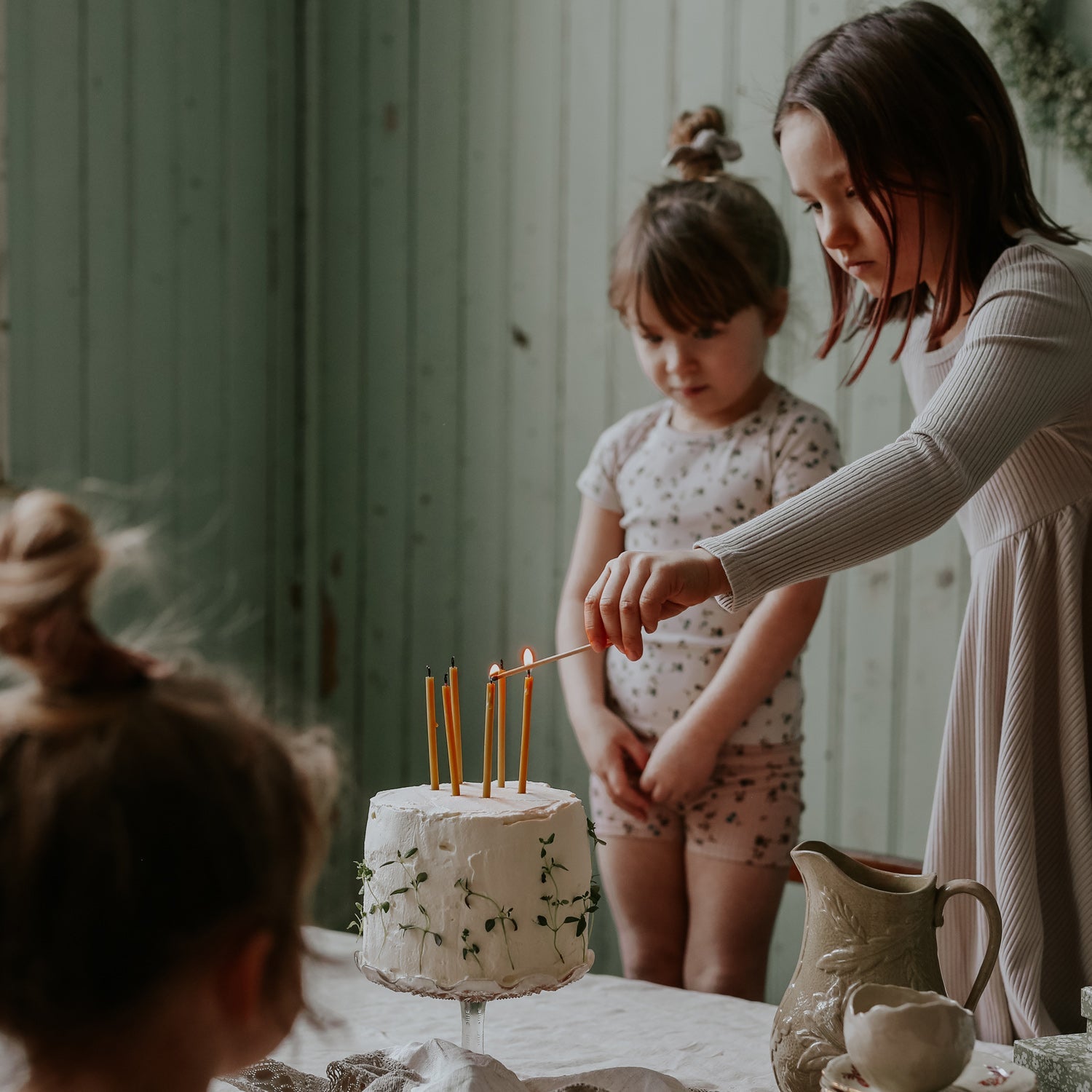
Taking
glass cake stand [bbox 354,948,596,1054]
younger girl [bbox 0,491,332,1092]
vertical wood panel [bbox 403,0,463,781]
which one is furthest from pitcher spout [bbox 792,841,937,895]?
vertical wood panel [bbox 403,0,463,781]

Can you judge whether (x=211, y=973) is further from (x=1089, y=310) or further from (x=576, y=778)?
(x=576, y=778)

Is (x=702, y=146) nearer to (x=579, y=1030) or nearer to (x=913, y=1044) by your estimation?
(x=579, y=1030)

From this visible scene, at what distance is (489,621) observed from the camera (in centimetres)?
267

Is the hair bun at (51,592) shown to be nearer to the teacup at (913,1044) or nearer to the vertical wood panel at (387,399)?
the teacup at (913,1044)

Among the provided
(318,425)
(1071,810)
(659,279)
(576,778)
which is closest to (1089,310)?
(1071,810)

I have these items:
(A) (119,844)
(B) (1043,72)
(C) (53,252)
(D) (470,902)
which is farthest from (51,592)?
(C) (53,252)

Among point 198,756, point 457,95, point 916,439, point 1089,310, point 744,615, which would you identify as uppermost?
point 457,95

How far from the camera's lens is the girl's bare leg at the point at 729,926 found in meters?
1.66

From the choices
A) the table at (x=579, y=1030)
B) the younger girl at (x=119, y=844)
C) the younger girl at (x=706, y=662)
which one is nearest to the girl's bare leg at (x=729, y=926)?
the younger girl at (x=706, y=662)

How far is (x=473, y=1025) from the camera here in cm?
96

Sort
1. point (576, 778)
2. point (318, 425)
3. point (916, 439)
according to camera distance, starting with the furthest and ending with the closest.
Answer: point (318, 425)
point (576, 778)
point (916, 439)

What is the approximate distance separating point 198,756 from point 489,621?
2078 mm

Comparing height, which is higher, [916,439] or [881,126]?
[881,126]

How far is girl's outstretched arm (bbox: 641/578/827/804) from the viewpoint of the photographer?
1.63 m
